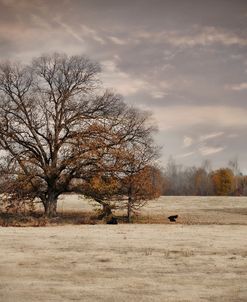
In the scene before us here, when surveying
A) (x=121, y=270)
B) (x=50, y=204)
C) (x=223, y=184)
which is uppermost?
(x=223, y=184)

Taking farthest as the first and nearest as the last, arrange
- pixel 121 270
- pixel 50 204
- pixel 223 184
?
pixel 223 184 < pixel 50 204 < pixel 121 270

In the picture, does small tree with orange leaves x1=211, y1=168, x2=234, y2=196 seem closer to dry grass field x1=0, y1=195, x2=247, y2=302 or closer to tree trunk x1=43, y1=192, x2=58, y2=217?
tree trunk x1=43, y1=192, x2=58, y2=217

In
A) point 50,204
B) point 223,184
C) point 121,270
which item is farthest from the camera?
point 223,184

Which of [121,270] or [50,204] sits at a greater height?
[50,204]

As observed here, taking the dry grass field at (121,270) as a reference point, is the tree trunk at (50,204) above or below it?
above

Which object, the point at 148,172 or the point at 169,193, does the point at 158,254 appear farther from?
the point at 169,193

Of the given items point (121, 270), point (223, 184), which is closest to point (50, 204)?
point (121, 270)

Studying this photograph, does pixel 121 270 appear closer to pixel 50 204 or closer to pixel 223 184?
pixel 50 204

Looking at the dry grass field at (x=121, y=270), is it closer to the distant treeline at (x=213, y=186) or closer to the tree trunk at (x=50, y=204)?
the tree trunk at (x=50, y=204)

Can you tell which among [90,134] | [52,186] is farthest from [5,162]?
[90,134]

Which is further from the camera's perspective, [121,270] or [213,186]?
[213,186]

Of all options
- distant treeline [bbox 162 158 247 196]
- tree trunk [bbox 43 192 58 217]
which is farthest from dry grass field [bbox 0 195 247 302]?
distant treeline [bbox 162 158 247 196]

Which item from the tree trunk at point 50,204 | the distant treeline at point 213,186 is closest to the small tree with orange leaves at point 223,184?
the distant treeline at point 213,186

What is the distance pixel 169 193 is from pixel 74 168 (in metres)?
117
